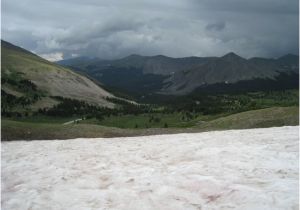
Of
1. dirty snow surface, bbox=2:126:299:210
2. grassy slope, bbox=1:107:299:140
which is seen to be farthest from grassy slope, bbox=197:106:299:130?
dirty snow surface, bbox=2:126:299:210

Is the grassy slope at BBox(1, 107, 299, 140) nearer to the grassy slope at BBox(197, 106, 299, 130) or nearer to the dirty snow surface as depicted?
the grassy slope at BBox(197, 106, 299, 130)

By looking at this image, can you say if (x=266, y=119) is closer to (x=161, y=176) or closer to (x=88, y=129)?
(x=88, y=129)

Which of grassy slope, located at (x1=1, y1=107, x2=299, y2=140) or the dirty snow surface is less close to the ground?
grassy slope, located at (x1=1, y1=107, x2=299, y2=140)

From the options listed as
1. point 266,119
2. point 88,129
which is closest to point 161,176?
point 88,129

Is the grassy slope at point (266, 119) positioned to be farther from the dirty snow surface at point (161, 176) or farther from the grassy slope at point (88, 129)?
the dirty snow surface at point (161, 176)

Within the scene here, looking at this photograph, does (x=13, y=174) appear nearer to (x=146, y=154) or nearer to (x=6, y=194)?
(x=6, y=194)

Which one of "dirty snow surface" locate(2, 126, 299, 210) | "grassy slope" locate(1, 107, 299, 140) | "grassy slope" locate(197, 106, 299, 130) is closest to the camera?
"dirty snow surface" locate(2, 126, 299, 210)

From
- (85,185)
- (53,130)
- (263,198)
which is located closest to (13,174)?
(85,185)

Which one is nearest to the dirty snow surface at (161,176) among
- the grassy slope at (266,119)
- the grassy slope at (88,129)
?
the grassy slope at (88,129)
